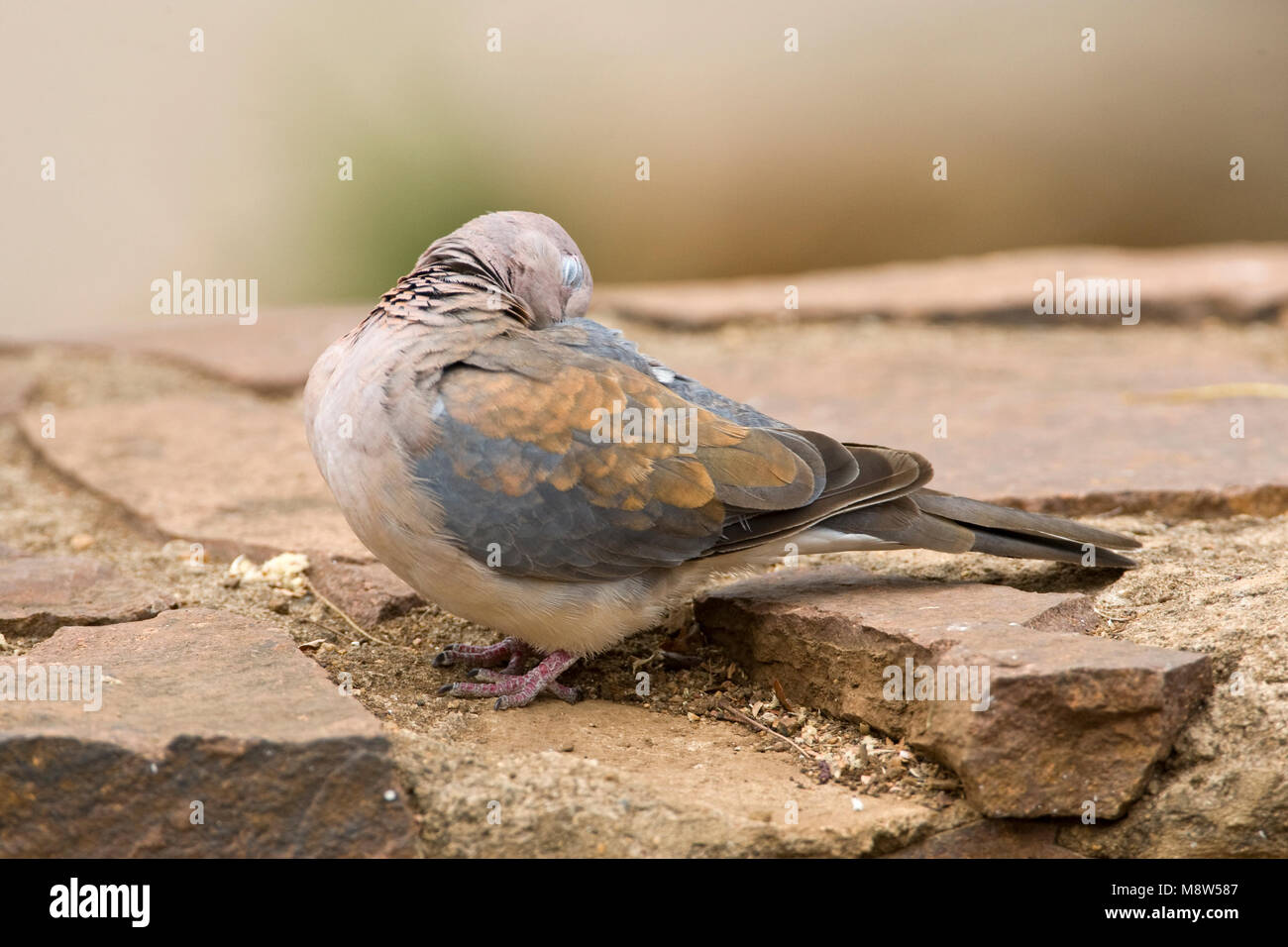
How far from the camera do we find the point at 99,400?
5441mm

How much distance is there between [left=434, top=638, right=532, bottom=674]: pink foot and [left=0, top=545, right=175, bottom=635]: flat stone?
2.43 ft

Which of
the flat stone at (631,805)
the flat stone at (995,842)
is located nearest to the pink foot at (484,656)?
the flat stone at (631,805)

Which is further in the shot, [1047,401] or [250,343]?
[250,343]

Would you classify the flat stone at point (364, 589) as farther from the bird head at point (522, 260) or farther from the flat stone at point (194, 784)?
the flat stone at point (194, 784)

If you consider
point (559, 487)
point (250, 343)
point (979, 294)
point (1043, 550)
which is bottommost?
point (1043, 550)

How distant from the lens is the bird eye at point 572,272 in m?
3.70

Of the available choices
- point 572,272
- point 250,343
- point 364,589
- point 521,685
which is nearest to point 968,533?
point 521,685

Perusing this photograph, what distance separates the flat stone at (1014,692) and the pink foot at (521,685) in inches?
22.7

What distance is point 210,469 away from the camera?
4.66 metres

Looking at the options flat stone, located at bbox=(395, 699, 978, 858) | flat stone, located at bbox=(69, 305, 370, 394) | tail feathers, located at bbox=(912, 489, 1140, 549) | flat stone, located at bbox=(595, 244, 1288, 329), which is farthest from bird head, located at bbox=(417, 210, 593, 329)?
flat stone, located at bbox=(595, 244, 1288, 329)

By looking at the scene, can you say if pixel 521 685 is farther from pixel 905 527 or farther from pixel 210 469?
pixel 210 469

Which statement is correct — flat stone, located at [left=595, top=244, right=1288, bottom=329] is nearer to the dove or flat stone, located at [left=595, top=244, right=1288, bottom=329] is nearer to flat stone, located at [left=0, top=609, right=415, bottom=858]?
the dove

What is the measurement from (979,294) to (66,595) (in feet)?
14.9

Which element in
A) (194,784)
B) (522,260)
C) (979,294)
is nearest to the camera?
(194,784)
